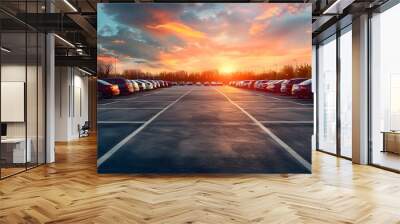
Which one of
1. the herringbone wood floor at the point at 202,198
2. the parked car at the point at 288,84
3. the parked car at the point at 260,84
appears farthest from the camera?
the parked car at the point at 260,84

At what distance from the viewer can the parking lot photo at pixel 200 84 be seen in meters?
6.59

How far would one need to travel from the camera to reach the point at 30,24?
287 inches

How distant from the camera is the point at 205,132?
21.8 feet

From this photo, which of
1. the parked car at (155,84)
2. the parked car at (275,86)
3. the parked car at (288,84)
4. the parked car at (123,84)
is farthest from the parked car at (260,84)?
the parked car at (123,84)

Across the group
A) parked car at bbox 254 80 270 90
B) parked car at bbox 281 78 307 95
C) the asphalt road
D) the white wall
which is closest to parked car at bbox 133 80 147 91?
the asphalt road

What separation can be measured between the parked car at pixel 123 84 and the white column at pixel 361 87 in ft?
16.1

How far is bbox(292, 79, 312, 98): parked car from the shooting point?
6.69 meters

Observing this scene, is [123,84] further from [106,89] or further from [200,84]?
[200,84]

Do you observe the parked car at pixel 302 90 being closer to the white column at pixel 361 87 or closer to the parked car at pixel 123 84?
the white column at pixel 361 87

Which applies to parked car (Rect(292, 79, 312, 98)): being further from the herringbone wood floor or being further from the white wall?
the white wall

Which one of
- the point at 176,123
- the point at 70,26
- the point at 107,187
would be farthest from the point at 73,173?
the point at 70,26

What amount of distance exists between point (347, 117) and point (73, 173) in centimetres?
640

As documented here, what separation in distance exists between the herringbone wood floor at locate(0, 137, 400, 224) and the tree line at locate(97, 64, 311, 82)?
185cm

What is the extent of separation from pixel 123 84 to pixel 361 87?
5099 mm
